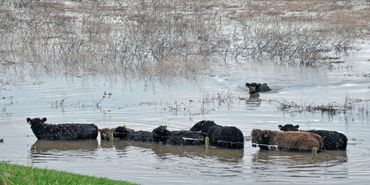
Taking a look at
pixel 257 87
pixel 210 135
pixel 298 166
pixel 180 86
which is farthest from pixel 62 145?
pixel 180 86

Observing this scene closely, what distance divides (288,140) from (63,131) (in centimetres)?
504

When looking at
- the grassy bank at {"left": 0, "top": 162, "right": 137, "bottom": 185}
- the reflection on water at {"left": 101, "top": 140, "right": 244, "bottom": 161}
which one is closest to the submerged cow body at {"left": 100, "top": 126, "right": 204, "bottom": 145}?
the reflection on water at {"left": 101, "top": 140, "right": 244, "bottom": 161}

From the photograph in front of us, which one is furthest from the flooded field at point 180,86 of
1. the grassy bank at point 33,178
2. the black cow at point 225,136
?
the grassy bank at point 33,178

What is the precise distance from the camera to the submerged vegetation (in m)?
32.1

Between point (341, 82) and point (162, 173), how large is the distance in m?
13.1

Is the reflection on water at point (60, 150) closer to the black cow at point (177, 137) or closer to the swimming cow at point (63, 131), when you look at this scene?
the swimming cow at point (63, 131)

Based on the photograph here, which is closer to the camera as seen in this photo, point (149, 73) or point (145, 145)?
point (145, 145)

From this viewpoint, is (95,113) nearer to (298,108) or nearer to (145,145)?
(145,145)

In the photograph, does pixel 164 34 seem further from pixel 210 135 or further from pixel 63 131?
pixel 210 135

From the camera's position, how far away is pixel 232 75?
29422 mm

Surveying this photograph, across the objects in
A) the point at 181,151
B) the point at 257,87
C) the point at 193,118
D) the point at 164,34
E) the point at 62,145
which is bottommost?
the point at 181,151

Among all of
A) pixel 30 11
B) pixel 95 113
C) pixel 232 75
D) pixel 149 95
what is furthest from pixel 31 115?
pixel 30 11

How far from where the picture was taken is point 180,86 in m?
27.1

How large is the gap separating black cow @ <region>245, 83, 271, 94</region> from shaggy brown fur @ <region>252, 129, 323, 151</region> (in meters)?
7.00
